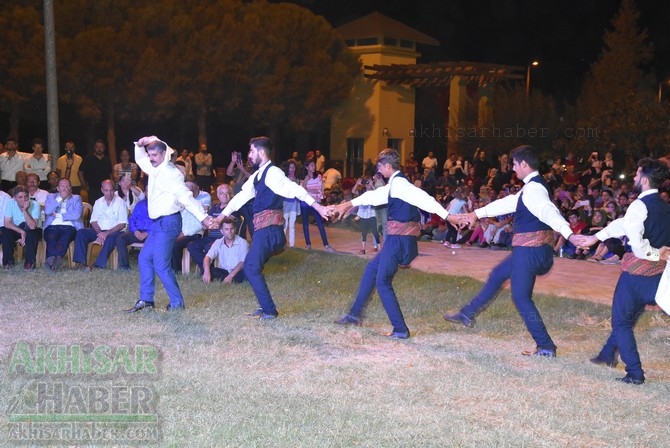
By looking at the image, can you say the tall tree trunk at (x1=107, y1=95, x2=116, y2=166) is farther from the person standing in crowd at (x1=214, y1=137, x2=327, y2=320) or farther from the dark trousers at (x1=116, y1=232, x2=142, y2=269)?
the person standing in crowd at (x1=214, y1=137, x2=327, y2=320)

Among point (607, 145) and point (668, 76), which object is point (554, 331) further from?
point (668, 76)

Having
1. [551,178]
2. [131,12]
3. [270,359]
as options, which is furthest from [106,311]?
[131,12]

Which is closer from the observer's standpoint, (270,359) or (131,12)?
(270,359)

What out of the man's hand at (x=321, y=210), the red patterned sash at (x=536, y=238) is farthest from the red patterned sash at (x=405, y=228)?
the red patterned sash at (x=536, y=238)

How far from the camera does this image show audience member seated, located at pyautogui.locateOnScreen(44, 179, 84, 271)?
11.8m

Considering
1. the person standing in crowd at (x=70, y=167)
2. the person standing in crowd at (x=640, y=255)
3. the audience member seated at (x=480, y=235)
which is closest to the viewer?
the person standing in crowd at (x=640, y=255)

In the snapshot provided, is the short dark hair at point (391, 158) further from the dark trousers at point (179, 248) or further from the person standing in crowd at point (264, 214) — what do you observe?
the dark trousers at point (179, 248)

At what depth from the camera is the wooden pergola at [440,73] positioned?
31531 mm

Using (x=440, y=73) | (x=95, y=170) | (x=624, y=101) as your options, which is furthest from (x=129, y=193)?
(x=440, y=73)

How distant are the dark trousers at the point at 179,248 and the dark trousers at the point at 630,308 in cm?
638

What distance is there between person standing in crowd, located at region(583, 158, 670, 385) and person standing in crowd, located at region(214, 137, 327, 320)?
301 centimetres

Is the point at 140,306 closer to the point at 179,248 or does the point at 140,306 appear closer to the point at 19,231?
the point at 179,248

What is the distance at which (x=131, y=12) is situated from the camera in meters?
29.2

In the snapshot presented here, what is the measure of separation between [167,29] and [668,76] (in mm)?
29940
